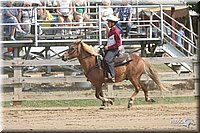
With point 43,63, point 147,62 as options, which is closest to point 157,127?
point 147,62

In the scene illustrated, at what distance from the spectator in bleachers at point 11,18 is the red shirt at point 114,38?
4573 millimetres

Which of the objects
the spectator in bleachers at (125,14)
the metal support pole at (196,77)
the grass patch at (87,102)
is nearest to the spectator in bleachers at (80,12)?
the spectator in bleachers at (125,14)

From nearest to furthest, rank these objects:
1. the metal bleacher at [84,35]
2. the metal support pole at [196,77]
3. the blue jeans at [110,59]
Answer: the blue jeans at [110,59] < the metal support pole at [196,77] < the metal bleacher at [84,35]

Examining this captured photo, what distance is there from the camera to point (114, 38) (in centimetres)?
1388

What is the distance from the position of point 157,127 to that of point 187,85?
24.1 ft

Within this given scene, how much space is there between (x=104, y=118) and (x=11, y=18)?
6.78 m

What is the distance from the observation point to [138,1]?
69.2ft

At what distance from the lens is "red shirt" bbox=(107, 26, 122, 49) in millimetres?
13792

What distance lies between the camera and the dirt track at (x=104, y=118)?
1070 centimetres

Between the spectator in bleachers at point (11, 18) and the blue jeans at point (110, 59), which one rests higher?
the spectator in bleachers at point (11, 18)

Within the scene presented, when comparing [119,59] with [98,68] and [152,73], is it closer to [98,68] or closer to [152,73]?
[98,68]

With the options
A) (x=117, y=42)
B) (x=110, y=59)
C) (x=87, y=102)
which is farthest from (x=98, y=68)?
(x=87, y=102)

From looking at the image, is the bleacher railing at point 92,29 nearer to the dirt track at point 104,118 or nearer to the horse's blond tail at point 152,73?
the horse's blond tail at point 152,73

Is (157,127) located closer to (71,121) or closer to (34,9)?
(71,121)
